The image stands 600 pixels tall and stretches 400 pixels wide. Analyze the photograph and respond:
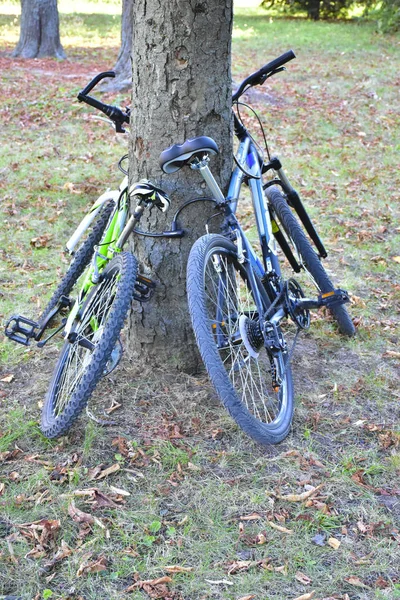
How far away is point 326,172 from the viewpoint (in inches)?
300

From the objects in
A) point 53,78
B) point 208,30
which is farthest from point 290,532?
point 53,78

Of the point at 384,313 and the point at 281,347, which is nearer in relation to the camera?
the point at 281,347

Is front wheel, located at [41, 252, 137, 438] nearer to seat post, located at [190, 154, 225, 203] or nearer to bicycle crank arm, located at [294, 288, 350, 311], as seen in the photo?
seat post, located at [190, 154, 225, 203]

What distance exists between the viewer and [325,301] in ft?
12.7

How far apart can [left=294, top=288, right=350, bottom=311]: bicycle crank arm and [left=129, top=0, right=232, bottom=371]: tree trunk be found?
699 millimetres

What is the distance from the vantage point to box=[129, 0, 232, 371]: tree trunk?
127 inches

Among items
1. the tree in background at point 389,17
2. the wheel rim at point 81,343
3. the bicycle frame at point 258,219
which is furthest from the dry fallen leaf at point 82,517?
the tree in background at point 389,17

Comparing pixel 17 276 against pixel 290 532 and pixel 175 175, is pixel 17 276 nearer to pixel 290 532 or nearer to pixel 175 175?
pixel 175 175

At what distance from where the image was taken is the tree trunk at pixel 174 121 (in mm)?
3225

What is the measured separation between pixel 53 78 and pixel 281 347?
9769 millimetres

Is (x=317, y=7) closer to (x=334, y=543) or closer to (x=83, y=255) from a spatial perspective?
(x=83, y=255)

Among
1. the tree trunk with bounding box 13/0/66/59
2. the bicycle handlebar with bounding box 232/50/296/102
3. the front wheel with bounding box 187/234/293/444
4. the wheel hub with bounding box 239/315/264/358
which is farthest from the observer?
A: the tree trunk with bounding box 13/0/66/59

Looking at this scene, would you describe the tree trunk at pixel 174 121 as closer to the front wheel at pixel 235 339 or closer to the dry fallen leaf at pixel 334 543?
the front wheel at pixel 235 339

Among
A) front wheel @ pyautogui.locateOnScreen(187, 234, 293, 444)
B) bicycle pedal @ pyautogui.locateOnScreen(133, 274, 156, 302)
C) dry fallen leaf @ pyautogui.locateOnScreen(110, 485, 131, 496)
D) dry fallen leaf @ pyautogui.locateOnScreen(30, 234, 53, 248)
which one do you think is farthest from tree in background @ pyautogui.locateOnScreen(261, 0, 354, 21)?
dry fallen leaf @ pyautogui.locateOnScreen(110, 485, 131, 496)
